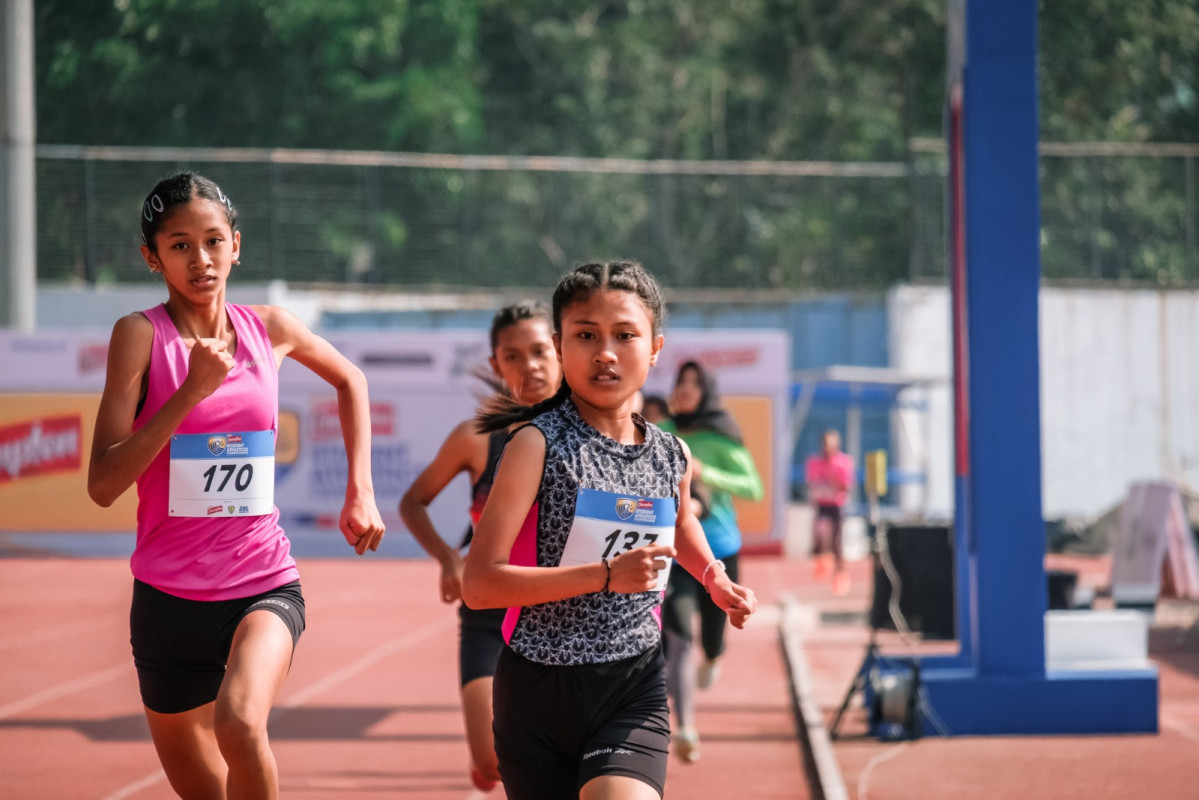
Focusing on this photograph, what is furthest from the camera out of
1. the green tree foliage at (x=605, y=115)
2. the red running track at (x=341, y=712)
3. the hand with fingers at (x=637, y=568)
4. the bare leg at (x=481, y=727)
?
the green tree foliage at (x=605, y=115)

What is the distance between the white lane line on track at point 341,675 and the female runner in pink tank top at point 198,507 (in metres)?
3.26

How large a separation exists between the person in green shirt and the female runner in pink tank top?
10.6 ft

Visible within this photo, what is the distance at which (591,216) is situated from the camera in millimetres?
Result: 30547

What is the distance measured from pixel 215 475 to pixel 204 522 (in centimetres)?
14

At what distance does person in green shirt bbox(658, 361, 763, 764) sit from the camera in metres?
7.39

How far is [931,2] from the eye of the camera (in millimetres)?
37375

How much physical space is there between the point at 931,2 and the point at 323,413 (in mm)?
22509

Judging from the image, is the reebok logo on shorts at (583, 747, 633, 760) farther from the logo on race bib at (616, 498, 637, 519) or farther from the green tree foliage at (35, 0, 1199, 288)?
the green tree foliage at (35, 0, 1199, 288)

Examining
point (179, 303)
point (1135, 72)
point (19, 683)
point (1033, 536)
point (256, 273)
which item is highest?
point (1135, 72)

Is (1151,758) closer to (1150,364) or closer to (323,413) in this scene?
(323,413)

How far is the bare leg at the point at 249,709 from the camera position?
371 centimetres

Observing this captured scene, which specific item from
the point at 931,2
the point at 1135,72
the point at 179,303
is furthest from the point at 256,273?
the point at 179,303

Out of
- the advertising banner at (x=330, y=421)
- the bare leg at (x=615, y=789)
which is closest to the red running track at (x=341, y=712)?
the bare leg at (x=615, y=789)

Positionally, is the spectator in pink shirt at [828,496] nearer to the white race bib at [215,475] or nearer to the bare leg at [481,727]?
the bare leg at [481,727]
